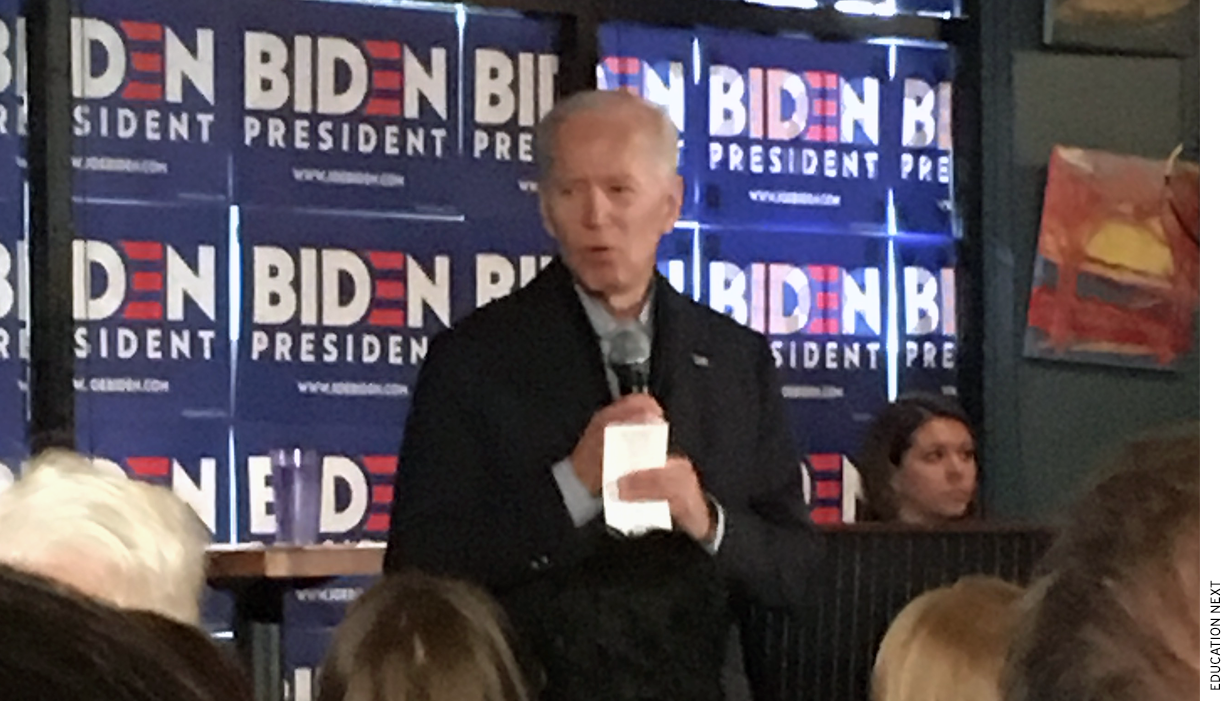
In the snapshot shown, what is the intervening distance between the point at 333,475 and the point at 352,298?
391 millimetres

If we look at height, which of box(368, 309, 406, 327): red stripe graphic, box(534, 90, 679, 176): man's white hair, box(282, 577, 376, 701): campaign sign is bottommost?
box(282, 577, 376, 701): campaign sign

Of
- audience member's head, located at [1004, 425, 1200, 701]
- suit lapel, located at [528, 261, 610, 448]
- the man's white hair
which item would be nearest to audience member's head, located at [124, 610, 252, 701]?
audience member's head, located at [1004, 425, 1200, 701]

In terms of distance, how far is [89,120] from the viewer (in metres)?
3.86

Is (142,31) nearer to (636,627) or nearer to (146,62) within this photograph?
(146,62)

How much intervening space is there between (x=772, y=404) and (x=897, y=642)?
87cm

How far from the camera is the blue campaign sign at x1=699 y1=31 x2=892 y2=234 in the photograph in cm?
459

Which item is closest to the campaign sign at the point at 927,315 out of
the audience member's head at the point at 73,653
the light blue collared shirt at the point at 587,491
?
the light blue collared shirt at the point at 587,491

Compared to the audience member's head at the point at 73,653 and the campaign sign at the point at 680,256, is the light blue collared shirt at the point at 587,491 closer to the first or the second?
the audience member's head at the point at 73,653

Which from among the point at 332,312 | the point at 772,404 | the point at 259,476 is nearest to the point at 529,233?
the point at 332,312

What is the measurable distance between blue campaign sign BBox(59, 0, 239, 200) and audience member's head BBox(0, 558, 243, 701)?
11.5ft

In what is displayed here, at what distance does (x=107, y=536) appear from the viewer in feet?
4.38

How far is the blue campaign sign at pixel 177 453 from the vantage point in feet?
12.8

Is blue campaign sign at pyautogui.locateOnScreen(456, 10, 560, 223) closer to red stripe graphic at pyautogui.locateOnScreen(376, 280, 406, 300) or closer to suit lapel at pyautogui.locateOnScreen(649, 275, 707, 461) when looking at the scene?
red stripe graphic at pyautogui.locateOnScreen(376, 280, 406, 300)

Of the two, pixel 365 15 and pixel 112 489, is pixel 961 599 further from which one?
pixel 365 15
